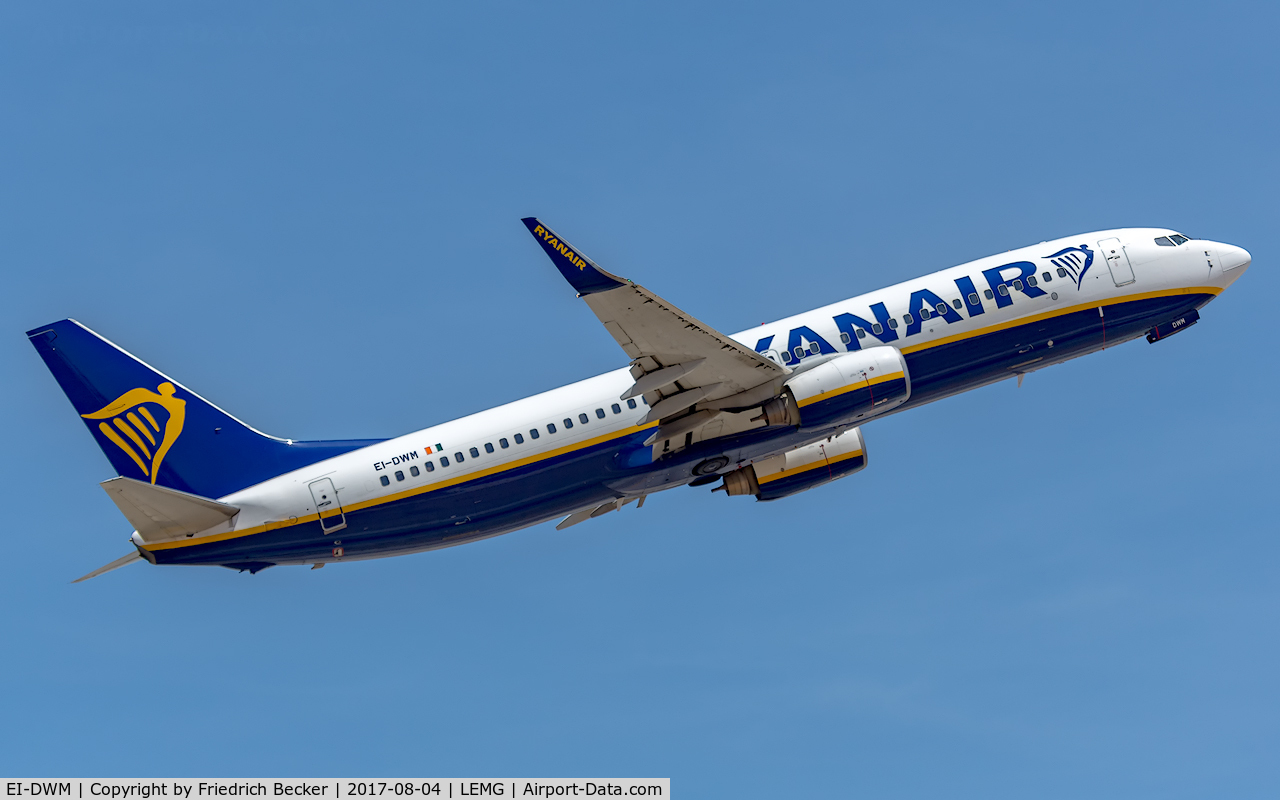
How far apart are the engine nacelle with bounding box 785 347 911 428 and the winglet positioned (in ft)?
26.8

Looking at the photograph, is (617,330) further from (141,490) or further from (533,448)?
(141,490)

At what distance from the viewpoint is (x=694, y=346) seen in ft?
136

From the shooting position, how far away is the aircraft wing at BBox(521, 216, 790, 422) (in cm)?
3750

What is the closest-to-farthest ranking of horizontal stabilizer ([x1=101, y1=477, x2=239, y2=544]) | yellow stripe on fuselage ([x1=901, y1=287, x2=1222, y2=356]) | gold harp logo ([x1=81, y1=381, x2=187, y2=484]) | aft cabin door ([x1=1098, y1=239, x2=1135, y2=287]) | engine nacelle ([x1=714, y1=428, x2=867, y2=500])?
horizontal stabilizer ([x1=101, y1=477, x2=239, y2=544]) → gold harp logo ([x1=81, y1=381, x2=187, y2=484]) → yellow stripe on fuselage ([x1=901, y1=287, x2=1222, y2=356]) → aft cabin door ([x1=1098, y1=239, x2=1135, y2=287]) → engine nacelle ([x1=714, y1=428, x2=867, y2=500])

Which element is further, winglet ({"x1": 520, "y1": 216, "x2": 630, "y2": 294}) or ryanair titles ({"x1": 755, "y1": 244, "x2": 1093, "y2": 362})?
ryanair titles ({"x1": 755, "y1": 244, "x2": 1093, "y2": 362})

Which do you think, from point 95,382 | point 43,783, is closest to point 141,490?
point 95,382

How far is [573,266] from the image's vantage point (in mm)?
37219

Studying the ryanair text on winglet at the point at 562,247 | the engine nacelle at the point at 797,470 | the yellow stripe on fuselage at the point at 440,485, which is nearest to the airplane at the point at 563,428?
the yellow stripe on fuselage at the point at 440,485

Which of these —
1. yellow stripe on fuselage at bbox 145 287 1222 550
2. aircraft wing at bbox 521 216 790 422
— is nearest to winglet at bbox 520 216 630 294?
aircraft wing at bbox 521 216 790 422

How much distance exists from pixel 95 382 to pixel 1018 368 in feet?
101

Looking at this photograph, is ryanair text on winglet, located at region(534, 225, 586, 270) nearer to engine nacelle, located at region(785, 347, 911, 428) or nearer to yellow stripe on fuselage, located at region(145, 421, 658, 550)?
yellow stripe on fuselage, located at region(145, 421, 658, 550)

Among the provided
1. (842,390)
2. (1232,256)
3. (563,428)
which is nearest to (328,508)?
(563,428)
